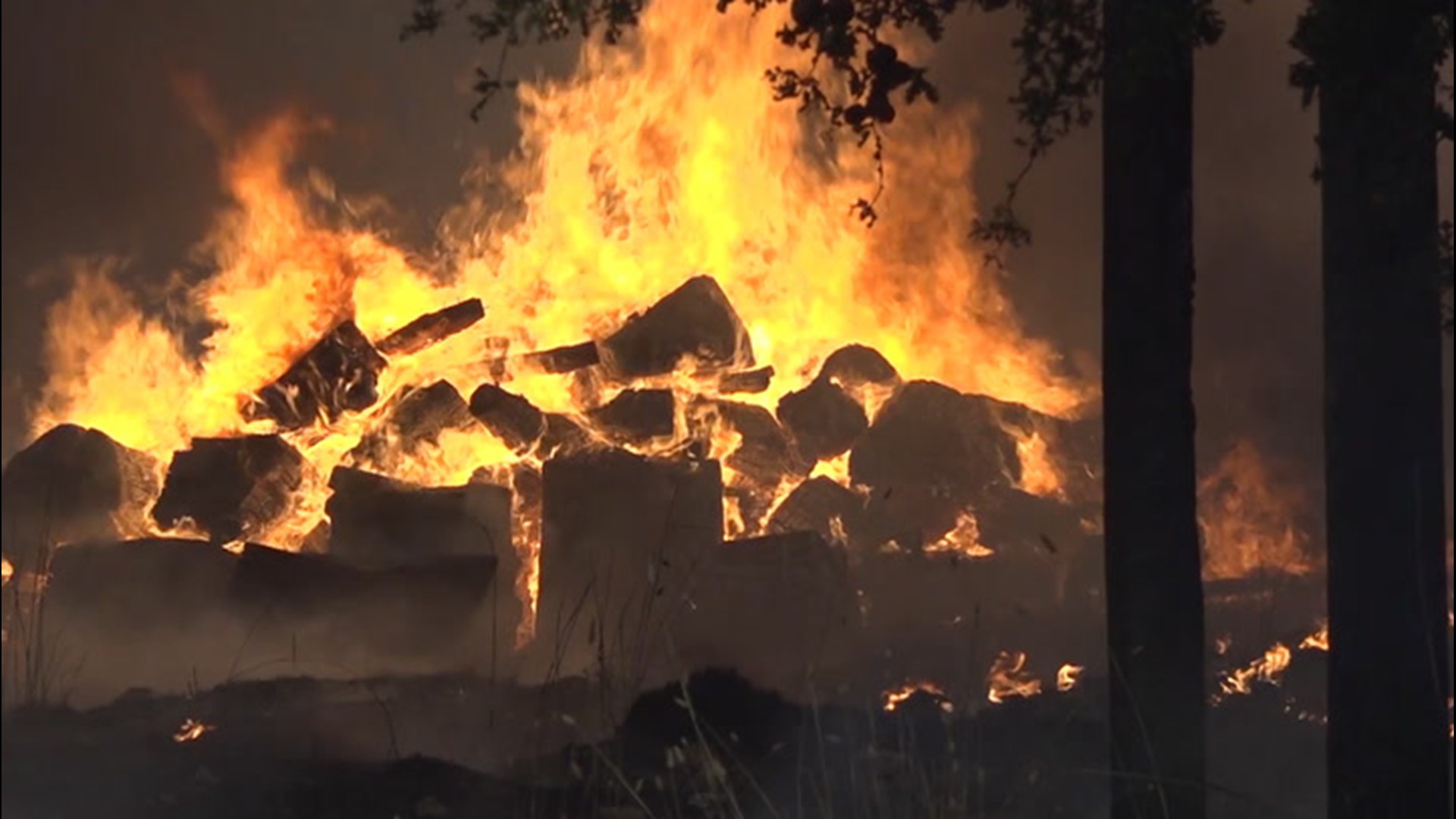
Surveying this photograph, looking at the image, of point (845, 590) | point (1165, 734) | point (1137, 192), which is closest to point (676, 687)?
point (845, 590)

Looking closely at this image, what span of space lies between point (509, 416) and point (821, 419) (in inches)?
71.2

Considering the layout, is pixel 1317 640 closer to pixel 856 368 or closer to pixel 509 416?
pixel 856 368

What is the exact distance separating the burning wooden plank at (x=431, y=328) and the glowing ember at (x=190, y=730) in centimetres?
215

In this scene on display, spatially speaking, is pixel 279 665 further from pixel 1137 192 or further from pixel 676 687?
pixel 1137 192

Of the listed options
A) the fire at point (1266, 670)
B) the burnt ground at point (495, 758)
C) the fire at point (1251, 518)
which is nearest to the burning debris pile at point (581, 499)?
the burnt ground at point (495, 758)

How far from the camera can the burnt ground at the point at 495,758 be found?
7.47 m

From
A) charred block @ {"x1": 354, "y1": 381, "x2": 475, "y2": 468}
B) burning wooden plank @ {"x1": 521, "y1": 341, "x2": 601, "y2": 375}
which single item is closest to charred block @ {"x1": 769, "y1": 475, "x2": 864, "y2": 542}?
burning wooden plank @ {"x1": 521, "y1": 341, "x2": 601, "y2": 375}

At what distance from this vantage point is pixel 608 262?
9.73 metres

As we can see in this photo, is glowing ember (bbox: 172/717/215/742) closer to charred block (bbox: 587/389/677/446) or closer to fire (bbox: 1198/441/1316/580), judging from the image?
charred block (bbox: 587/389/677/446)

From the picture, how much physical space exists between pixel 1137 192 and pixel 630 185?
142 inches

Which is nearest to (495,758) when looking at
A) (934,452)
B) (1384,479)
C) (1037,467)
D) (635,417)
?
(635,417)

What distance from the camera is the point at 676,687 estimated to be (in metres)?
8.70

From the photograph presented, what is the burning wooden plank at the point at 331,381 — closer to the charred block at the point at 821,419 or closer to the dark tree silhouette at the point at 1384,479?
the charred block at the point at 821,419

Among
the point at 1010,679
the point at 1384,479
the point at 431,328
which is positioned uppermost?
the point at 431,328
